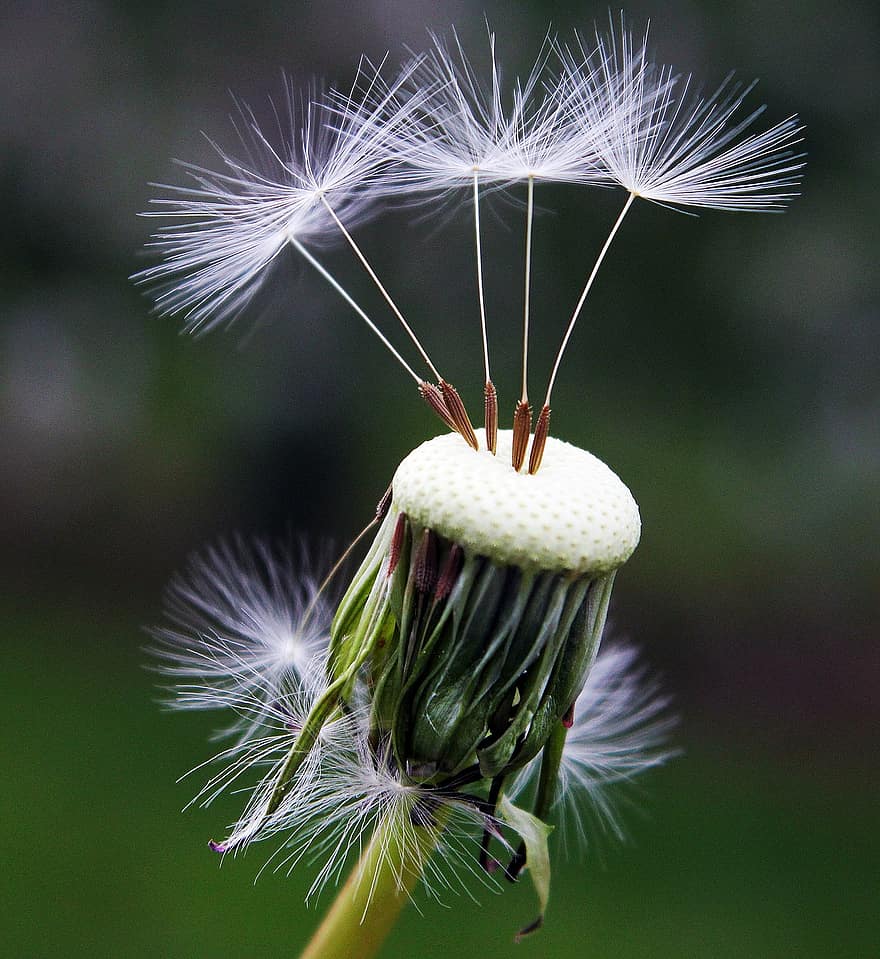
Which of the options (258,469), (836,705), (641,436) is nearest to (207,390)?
(258,469)

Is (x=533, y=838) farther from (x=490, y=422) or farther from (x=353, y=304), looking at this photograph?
(x=353, y=304)

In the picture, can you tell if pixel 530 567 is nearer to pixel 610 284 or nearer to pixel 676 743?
pixel 610 284

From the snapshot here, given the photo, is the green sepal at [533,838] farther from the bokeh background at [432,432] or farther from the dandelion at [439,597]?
the bokeh background at [432,432]

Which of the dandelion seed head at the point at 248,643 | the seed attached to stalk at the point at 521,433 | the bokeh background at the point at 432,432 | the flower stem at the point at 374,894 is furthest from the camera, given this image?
the bokeh background at the point at 432,432

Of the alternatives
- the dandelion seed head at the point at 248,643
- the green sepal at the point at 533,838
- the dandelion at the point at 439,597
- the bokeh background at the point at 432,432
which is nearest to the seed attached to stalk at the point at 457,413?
the dandelion at the point at 439,597

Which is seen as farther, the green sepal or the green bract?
the green sepal

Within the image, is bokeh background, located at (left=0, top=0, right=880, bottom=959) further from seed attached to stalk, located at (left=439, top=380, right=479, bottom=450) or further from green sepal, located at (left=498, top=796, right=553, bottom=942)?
green sepal, located at (left=498, top=796, right=553, bottom=942)

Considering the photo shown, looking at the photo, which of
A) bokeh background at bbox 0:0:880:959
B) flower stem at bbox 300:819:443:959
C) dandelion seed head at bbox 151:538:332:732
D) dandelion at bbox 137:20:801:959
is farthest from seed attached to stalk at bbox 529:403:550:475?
bokeh background at bbox 0:0:880:959

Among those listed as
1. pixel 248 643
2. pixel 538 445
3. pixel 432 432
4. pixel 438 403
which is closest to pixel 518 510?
pixel 538 445
